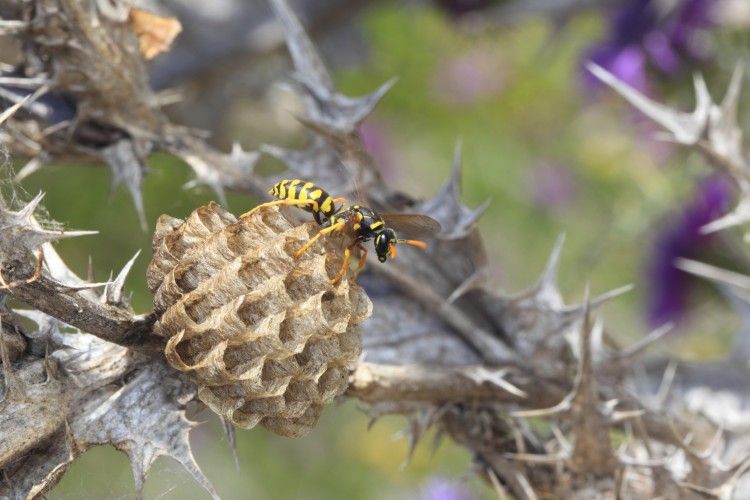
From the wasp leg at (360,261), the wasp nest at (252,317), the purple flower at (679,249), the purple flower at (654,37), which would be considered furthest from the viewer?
the purple flower at (654,37)

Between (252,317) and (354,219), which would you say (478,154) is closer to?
(354,219)

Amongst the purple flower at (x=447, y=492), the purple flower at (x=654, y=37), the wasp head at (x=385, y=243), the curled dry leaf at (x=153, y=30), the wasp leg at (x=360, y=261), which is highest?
the curled dry leaf at (x=153, y=30)

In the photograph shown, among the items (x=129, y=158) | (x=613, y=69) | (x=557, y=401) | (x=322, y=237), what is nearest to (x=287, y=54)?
(x=613, y=69)

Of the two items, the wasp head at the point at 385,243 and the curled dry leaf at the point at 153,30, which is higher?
the curled dry leaf at the point at 153,30

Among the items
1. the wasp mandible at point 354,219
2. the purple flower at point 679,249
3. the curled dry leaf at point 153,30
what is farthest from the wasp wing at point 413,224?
the purple flower at point 679,249

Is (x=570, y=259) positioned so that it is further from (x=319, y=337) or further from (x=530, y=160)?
(x=319, y=337)

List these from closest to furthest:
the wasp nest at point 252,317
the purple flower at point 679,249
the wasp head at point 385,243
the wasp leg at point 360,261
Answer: the wasp nest at point 252,317 → the wasp leg at point 360,261 → the wasp head at point 385,243 → the purple flower at point 679,249

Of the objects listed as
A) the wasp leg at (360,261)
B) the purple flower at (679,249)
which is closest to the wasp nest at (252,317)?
the wasp leg at (360,261)

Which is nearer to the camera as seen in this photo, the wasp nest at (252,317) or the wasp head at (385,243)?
the wasp nest at (252,317)

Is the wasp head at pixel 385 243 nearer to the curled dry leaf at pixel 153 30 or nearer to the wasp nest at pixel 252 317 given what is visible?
the wasp nest at pixel 252 317
